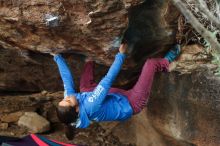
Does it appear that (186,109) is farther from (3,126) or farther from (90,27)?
(3,126)

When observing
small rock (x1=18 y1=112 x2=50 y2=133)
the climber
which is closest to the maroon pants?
the climber

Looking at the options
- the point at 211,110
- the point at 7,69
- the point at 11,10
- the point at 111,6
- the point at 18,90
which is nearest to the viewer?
the point at 111,6

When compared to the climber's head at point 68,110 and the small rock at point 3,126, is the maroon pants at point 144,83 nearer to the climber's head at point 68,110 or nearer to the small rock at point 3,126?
the climber's head at point 68,110

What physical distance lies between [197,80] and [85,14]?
175 centimetres

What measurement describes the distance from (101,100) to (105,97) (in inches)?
8.3

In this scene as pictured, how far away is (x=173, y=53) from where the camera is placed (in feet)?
18.1

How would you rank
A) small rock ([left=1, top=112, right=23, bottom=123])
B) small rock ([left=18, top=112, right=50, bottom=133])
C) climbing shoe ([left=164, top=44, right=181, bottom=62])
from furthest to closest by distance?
small rock ([left=1, top=112, right=23, bottom=123]) < small rock ([left=18, top=112, right=50, bottom=133]) < climbing shoe ([left=164, top=44, right=181, bottom=62])

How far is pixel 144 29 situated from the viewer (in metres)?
5.22

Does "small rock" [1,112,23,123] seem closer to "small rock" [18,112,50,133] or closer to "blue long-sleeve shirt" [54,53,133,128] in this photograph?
"small rock" [18,112,50,133]

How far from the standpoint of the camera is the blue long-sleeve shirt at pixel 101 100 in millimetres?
4953

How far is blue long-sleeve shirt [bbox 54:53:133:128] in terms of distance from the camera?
4953 millimetres

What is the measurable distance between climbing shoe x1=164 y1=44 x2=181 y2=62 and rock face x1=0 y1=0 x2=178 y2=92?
140 mm

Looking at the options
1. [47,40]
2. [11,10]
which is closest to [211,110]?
[47,40]

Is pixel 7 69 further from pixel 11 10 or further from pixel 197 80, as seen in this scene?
pixel 197 80
